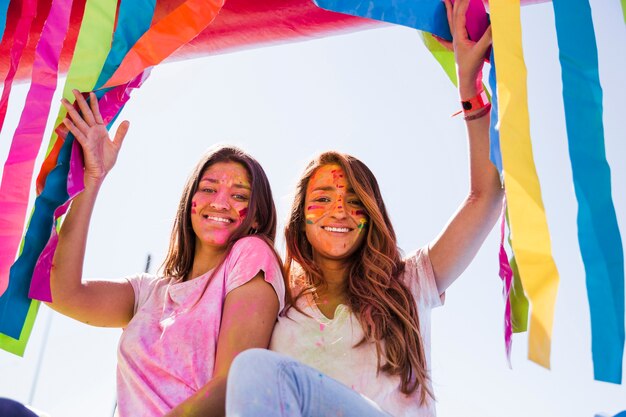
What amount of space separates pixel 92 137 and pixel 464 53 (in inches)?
37.6

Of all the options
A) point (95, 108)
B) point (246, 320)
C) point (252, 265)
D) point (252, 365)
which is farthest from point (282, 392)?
point (95, 108)

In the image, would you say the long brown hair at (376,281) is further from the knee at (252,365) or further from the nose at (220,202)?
the knee at (252,365)

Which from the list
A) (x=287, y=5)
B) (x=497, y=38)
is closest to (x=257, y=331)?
(x=497, y=38)

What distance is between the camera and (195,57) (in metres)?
2.54

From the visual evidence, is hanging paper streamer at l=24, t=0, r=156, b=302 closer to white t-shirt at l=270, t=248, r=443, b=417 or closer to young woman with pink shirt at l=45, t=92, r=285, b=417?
young woman with pink shirt at l=45, t=92, r=285, b=417

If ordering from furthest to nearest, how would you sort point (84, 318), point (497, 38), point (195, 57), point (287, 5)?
point (195, 57) → point (287, 5) → point (84, 318) → point (497, 38)

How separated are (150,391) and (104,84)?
77 cm

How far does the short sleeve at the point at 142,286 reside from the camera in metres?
2.08

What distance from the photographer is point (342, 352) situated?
1.83 meters

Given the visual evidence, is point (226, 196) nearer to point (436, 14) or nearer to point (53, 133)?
point (53, 133)

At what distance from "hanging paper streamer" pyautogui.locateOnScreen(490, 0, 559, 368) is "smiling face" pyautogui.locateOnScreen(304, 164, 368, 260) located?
70 centimetres

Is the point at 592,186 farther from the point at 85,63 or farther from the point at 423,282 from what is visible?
the point at 85,63

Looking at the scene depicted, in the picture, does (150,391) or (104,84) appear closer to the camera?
(150,391)

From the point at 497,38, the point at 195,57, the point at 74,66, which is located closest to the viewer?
the point at 497,38
